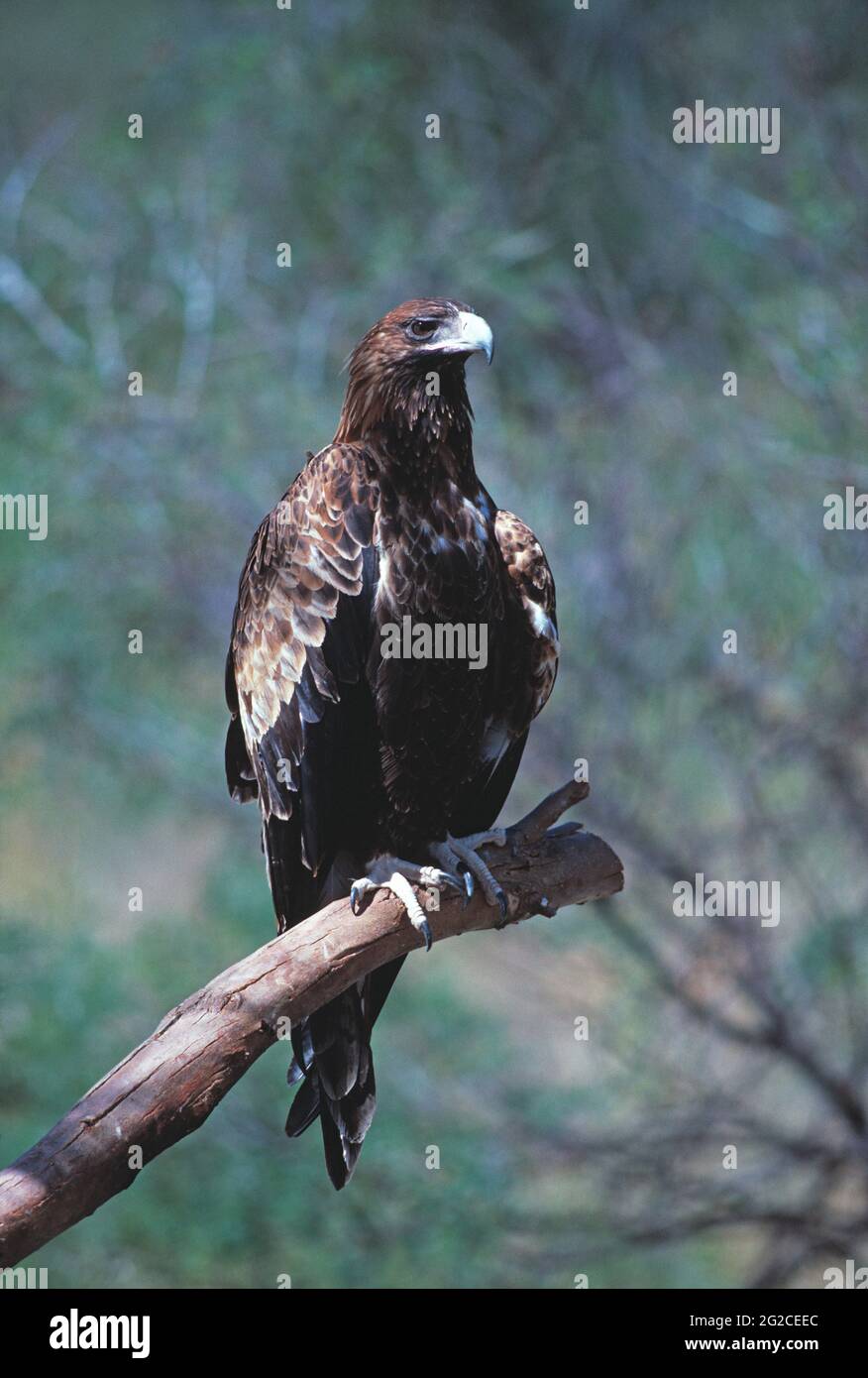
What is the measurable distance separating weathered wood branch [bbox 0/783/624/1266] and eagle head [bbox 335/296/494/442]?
67 centimetres

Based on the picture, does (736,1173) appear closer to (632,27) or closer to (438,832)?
(438,832)

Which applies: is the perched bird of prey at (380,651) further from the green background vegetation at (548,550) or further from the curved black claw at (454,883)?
the green background vegetation at (548,550)

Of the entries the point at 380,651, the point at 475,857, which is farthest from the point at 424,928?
the point at 380,651

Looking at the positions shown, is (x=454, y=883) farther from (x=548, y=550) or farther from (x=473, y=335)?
(x=548, y=550)

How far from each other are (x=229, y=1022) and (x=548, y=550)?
3.57 metres

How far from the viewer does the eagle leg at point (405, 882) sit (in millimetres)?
2453

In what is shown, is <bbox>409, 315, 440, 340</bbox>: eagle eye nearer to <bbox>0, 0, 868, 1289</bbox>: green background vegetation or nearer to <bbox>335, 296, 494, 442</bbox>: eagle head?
<bbox>335, 296, 494, 442</bbox>: eagle head

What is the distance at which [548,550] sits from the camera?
5562mm

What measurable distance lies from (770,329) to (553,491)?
1.13 metres

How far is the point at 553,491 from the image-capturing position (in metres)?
5.85

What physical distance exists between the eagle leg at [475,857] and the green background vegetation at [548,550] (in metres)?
2.96

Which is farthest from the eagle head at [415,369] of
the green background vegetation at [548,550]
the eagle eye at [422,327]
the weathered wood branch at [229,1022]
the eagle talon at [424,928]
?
the green background vegetation at [548,550]

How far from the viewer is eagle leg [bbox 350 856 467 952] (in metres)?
2.45

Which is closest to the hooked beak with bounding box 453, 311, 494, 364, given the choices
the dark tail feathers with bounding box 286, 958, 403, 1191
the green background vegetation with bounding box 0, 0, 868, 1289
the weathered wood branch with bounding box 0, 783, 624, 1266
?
the weathered wood branch with bounding box 0, 783, 624, 1266
